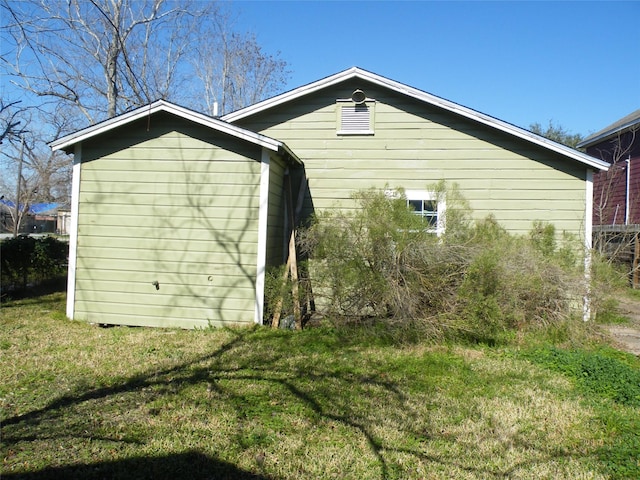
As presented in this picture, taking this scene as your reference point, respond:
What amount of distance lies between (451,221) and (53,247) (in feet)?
32.6

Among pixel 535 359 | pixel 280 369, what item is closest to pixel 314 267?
pixel 280 369

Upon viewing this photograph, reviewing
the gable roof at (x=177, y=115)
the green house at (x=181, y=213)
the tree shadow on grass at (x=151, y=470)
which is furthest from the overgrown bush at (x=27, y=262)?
the tree shadow on grass at (x=151, y=470)

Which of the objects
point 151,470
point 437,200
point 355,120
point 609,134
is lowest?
point 151,470

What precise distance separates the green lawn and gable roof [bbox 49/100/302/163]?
298cm

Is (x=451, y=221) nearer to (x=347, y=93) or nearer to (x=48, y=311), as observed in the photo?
(x=347, y=93)

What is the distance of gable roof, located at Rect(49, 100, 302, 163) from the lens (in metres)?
6.99

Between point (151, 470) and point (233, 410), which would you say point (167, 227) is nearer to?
point (233, 410)

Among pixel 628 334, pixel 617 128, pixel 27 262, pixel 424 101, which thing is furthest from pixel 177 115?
pixel 617 128

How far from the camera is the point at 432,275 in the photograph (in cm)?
643

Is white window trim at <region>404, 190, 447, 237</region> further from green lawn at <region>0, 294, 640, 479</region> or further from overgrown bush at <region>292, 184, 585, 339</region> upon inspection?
green lawn at <region>0, 294, 640, 479</region>

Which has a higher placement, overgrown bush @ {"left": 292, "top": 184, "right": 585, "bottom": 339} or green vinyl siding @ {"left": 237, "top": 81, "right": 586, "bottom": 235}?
green vinyl siding @ {"left": 237, "top": 81, "right": 586, "bottom": 235}

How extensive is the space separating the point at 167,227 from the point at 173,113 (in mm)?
1794

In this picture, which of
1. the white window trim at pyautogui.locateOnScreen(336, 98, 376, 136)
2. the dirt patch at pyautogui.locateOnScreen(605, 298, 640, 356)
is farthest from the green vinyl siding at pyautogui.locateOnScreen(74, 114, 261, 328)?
the dirt patch at pyautogui.locateOnScreen(605, 298, 640, 356)

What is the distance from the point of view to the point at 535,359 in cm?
580
